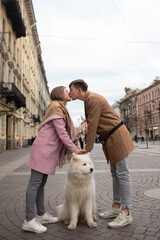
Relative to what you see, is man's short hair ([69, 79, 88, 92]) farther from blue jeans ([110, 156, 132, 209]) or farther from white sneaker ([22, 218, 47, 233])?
white sneaker ([22, 218, 47, 233])

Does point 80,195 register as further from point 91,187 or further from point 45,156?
point 45,156

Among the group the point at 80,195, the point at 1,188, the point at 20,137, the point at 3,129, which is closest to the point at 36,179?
the point at 80,195

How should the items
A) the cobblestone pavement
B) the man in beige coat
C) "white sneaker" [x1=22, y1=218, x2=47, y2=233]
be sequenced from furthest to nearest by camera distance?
the man in beige coat
"white sneaker" [x1=22, y1=218, x2=47, y2=233]
the cobblestone pavement

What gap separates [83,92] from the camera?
3.61 m

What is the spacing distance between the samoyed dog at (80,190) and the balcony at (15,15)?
21803mm

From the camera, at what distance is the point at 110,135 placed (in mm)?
3537

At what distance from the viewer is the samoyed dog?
3.12 m

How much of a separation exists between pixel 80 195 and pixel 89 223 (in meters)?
0.44

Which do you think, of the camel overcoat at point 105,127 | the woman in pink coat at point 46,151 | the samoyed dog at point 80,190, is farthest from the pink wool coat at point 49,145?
the camel overcoat at point 105,127

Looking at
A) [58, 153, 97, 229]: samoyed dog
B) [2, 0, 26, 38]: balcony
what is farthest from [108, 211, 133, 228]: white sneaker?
[2, 0, 26, 38]: balcony

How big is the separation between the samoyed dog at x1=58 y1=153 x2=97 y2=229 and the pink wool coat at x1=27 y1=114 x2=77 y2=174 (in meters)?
0.24

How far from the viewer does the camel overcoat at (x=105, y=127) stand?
11.3 ft

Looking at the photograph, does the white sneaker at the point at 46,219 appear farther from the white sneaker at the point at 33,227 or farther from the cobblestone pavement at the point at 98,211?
the white sneaker at the point at 33,227

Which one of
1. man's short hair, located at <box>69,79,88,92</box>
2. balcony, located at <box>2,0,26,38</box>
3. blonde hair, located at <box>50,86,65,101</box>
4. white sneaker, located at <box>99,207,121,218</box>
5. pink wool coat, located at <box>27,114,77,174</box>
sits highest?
balcony, located at <box>2,0,26,38</box>
